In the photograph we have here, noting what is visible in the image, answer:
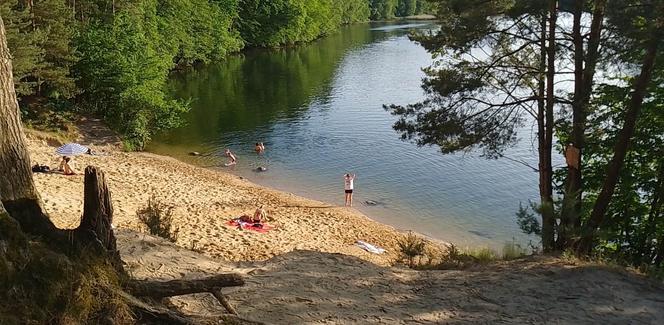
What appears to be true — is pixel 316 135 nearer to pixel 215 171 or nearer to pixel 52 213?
pixel 215 171

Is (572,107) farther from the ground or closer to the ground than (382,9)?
closer to the ground

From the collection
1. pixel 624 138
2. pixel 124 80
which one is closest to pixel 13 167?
pixel 624 138

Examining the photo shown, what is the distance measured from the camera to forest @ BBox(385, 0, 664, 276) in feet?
32.6

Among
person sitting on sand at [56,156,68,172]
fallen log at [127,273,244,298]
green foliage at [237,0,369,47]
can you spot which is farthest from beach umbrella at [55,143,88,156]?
green foliage at [237,0,369,47]

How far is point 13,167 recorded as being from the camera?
489 centimetres

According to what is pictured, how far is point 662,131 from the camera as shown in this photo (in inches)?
444

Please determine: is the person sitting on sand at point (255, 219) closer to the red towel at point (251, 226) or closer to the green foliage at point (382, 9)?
the red towel at point (251, 226)

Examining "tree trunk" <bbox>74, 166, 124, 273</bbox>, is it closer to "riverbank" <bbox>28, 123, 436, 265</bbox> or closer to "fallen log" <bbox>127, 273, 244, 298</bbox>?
"fallen log" <bbox>127, 273, 244, 298</bbox>

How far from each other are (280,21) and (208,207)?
2416 inches

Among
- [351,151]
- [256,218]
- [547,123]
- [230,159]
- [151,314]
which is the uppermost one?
[547,123]

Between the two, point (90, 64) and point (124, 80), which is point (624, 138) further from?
point (90, 64)

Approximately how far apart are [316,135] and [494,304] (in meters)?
25.7

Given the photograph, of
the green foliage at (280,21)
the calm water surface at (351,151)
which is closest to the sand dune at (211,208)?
the calm water surface at (351,151)

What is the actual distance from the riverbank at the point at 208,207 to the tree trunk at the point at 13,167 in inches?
298
